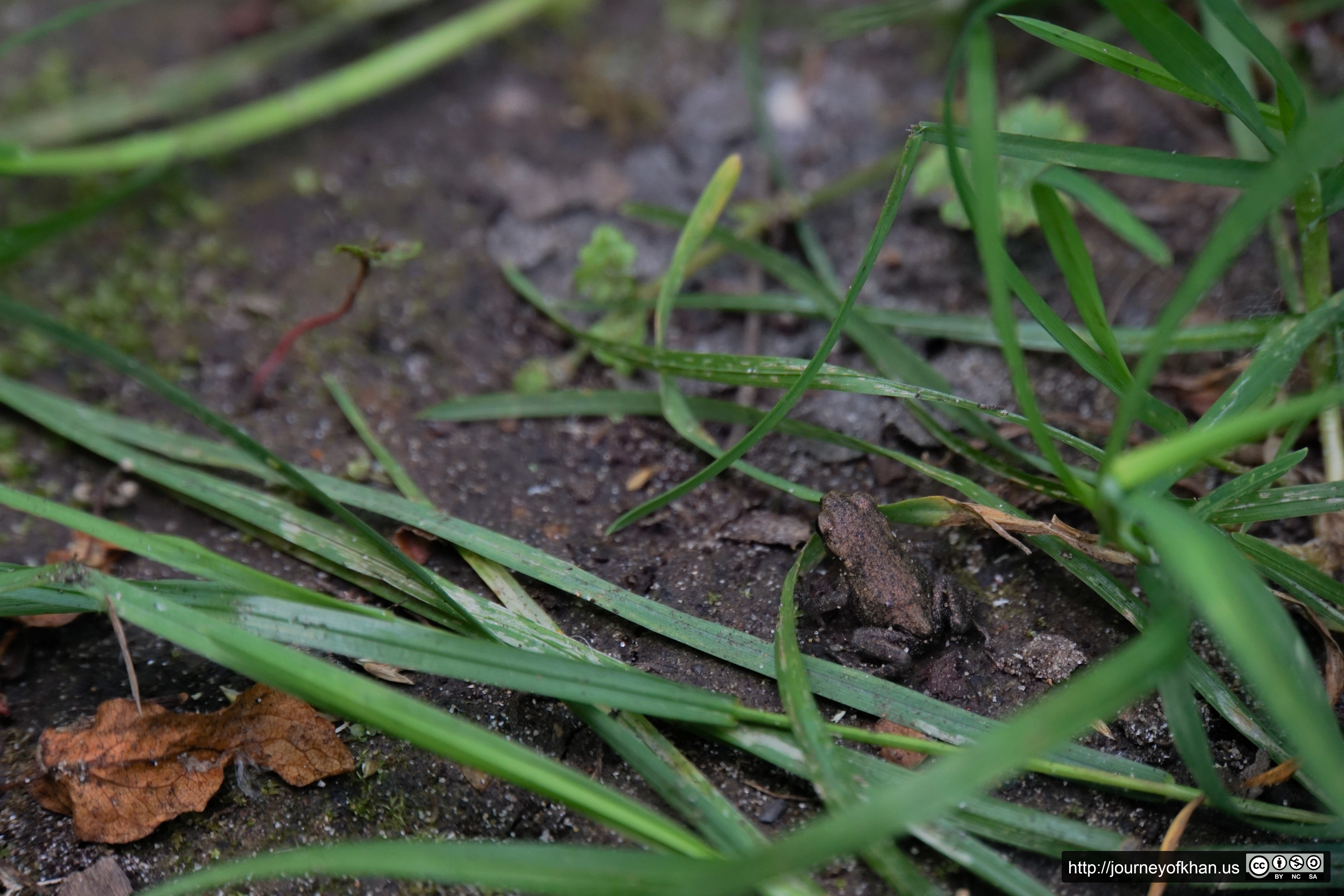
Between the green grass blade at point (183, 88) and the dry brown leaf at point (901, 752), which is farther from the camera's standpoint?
the green grass blade at point (183, 88)

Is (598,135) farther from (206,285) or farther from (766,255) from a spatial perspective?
(206,285)

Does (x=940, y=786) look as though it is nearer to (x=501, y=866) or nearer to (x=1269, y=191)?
(x=501, y=866)

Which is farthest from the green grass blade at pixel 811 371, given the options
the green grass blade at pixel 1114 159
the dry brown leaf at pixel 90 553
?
the dry brown leaf at pixel 90 553

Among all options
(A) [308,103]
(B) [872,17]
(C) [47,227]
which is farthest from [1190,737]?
(A) [308,103]

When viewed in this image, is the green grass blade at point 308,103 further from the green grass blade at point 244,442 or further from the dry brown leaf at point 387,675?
the dry brown leaf at point 387,675

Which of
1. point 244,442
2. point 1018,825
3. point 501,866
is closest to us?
point 501,866

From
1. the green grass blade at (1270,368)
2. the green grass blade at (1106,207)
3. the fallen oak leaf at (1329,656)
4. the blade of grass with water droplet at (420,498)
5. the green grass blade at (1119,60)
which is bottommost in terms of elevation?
the blade of grass with water droplet at (420,498)
